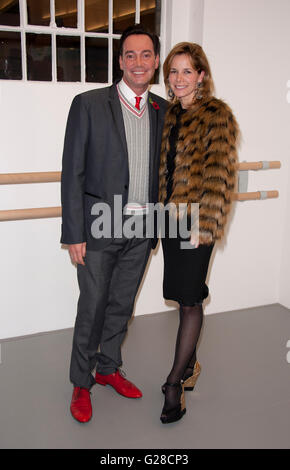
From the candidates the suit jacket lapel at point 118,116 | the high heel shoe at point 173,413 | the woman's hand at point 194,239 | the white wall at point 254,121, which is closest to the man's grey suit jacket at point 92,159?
the suit jacket lapel at point 118,116

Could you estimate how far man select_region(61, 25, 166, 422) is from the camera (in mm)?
1854

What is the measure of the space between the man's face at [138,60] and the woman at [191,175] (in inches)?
3.2

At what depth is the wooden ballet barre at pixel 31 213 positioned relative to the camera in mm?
2328

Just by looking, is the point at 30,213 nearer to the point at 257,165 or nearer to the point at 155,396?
the point at 155,396

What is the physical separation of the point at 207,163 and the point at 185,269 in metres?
0.46

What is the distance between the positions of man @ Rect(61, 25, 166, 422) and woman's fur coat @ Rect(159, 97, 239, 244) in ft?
0.62

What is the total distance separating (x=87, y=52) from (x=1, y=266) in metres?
1.31

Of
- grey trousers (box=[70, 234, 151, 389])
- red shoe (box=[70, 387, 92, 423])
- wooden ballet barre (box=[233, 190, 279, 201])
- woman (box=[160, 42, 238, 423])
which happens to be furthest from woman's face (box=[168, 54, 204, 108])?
red shoe (box=[70, 387, 92, 423])

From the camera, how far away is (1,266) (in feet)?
8.44

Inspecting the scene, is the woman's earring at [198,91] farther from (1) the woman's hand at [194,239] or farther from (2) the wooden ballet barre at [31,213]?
(2) the wooden ballet barre at [31,213]

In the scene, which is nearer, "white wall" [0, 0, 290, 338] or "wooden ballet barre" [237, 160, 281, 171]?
"white wall" [0, 0, 290, 338]

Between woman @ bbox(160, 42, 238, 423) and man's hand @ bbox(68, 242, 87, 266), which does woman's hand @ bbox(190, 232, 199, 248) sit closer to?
woman @ bbox(160, 42, 238, 423)

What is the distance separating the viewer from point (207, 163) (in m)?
1.76

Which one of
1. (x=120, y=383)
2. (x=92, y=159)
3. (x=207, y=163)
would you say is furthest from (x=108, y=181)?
(x=120, y=383)
